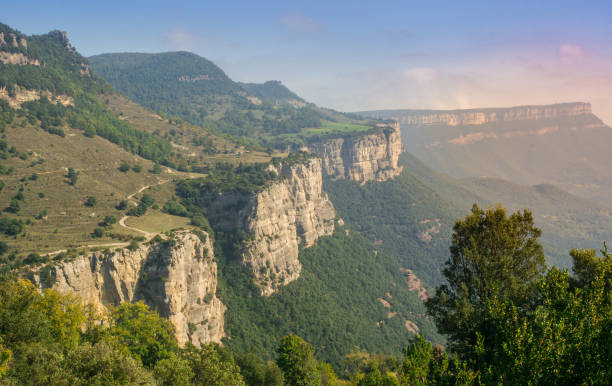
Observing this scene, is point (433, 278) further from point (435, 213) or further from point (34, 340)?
point (34, 340)

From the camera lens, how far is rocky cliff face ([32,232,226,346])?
184ft

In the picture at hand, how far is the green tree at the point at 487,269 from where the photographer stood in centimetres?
2984

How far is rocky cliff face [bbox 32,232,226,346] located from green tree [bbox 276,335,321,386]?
25.0 meters

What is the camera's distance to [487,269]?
103ft

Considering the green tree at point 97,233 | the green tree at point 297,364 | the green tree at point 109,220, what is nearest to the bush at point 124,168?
the green tree at point 109,220

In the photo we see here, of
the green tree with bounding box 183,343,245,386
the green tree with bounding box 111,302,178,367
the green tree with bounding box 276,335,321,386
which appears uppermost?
the green tree with bounding box 111,302,178,367

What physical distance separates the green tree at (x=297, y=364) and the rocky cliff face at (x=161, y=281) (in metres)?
25.0

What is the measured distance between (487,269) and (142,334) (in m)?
38.8

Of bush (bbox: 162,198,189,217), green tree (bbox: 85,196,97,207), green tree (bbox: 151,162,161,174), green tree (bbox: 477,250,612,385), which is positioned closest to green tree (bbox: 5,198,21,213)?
green tree (bbox: 85,196,97,207)

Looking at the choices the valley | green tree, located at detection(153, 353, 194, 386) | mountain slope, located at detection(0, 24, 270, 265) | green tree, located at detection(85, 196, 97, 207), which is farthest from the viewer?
green tree, located at detection(85, 196, 97, 207)

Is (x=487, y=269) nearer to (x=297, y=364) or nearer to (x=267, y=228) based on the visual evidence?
(x=297, y=364)

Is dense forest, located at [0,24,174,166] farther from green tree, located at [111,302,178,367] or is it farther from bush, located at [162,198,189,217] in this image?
green tree, located at [111,302,178,367]

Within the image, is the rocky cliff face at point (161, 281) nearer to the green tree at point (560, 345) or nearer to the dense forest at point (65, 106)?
the green tree at point (560, 345)

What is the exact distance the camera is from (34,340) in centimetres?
3403
